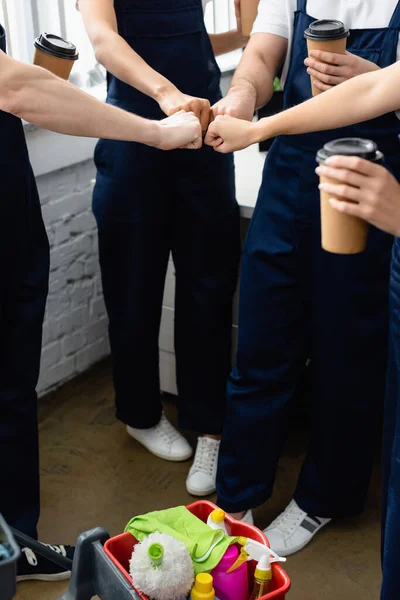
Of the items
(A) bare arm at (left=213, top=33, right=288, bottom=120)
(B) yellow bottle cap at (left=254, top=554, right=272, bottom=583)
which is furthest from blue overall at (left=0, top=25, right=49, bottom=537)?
(B) yellow bottle cap at (left=254, top=554, right=272, bottom=583)

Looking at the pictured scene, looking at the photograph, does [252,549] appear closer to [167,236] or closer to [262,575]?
[262,575]

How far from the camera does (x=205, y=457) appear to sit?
2617 millimetres

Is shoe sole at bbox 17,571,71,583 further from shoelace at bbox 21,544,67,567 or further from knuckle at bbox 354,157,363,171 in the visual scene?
knuckle at bbox 354,157,363,171

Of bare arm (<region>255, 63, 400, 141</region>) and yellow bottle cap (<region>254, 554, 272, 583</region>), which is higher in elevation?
bare arm (<region>255, 63, 400, 141</region>)

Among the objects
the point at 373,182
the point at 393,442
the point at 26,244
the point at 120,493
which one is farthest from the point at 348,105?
the point at 120,493

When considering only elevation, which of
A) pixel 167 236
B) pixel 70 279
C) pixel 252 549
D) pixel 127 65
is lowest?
pixel 70 279

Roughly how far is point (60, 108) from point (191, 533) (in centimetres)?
92

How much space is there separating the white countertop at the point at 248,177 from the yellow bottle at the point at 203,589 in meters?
1.24

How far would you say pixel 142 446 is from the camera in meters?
2.80

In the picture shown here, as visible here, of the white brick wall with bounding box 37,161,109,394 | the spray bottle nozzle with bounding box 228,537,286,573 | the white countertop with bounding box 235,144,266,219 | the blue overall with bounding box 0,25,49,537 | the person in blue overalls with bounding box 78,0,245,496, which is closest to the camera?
the spray bottle nozzle with bounding box 228,537,286,573

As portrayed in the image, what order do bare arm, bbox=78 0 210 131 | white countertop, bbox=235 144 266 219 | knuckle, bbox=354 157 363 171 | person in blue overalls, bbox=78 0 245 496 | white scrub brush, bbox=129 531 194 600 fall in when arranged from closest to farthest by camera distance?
knuckle, bbox=354 157 363 171, white scrub brush, bbox=129 531 194 600, bare arm, bbox=78 0 210 131, person in blue overalls, bbox=78 0 245 496, white countertop, bbox=235 144 266 219

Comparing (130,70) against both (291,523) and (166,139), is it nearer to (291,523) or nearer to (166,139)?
(166,139)

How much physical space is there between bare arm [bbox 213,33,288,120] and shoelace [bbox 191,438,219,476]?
1115 mm

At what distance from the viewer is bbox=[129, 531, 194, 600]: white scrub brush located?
1451mm
